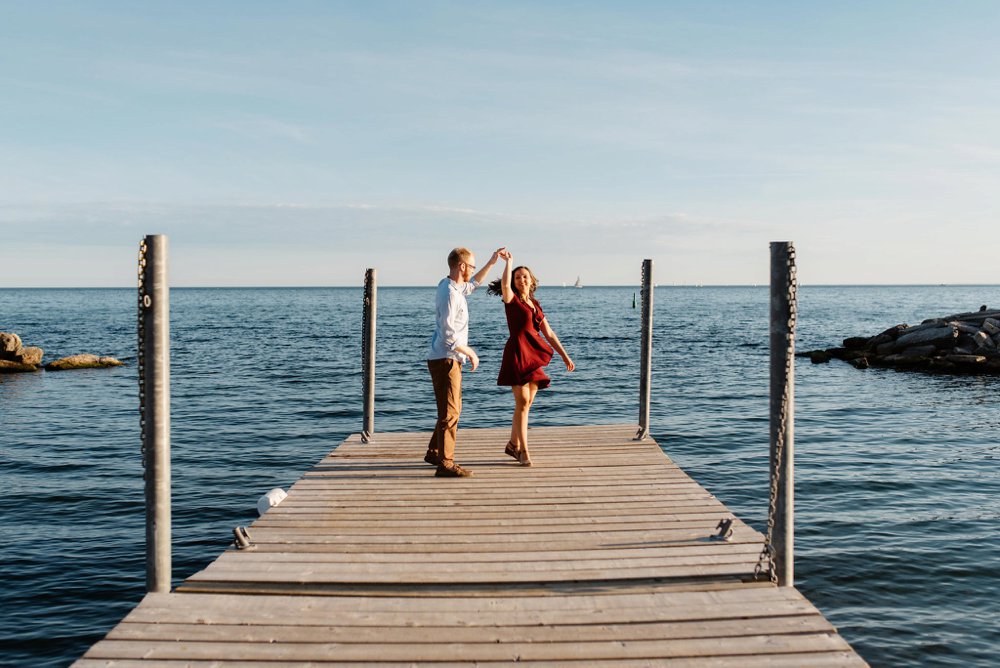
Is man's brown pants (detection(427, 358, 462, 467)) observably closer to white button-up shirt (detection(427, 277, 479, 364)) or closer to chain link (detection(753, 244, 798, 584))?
white button-up shirt (detection(427, 277, 479, 364))

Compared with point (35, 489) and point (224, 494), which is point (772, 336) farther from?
point (35, 489)

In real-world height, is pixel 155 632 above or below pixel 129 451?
above

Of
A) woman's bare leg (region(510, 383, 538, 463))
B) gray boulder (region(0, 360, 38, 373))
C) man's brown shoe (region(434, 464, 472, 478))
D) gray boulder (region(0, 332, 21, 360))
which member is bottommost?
gray boulder (region(0, 360, 38, 373))

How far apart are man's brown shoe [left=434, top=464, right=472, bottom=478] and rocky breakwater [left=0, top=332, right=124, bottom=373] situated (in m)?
28.9

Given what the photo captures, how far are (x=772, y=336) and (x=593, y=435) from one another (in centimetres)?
493

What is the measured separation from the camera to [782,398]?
5141 millimetres

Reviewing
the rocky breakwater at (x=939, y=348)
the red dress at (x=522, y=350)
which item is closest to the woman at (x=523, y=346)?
the red dress at (x=522, y=350)

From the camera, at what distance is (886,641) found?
7.26 m

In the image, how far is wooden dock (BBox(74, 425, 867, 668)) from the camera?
407 cm

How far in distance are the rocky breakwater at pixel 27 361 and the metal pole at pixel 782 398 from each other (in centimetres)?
3241

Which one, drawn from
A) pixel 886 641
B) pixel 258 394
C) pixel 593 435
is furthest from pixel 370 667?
pixel 258 394

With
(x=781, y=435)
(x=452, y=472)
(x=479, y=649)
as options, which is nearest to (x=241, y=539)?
(x=479, y=649)

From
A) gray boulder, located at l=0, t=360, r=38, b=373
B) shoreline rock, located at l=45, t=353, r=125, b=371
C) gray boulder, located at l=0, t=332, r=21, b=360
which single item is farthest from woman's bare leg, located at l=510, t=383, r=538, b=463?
gray boulder, located at l=0, t=332, r=21, b=360

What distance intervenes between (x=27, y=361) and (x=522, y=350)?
30.1 meters
